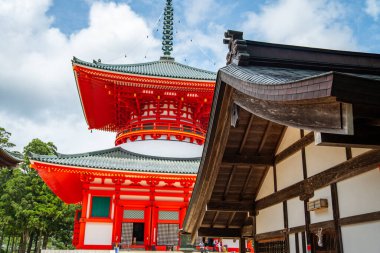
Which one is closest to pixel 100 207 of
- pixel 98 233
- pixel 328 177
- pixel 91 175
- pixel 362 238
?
pixel 98 233

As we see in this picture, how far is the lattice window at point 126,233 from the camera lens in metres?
18.5

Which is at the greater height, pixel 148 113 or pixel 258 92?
pixel 148 113

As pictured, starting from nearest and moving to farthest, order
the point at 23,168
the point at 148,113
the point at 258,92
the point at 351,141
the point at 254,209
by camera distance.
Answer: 1. the point at 351,141
2. the point at 258,92
3. the point at 254,209
4. the point at 148,113
5. the point at 23,168

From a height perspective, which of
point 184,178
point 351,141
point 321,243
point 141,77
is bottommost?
point 321,243

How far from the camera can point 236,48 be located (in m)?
6.15

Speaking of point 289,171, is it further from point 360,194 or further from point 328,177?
point 360,194

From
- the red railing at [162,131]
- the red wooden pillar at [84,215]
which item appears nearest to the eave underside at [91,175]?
the red wooden pillar at [84,215]

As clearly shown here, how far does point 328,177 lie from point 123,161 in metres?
15.0

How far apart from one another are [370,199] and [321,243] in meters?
Result: 1.50

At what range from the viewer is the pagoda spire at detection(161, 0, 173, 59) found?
31.5m

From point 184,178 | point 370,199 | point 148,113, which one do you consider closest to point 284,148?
point 370,199

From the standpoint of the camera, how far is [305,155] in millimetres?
6660

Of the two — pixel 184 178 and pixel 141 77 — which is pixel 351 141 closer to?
pixel 184 178

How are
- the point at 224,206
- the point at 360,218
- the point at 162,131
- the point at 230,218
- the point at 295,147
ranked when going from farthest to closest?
the point at 162,131 < the point at 230,218 < the point at 224,206 < the point at 295,147 < the point at 360,218
